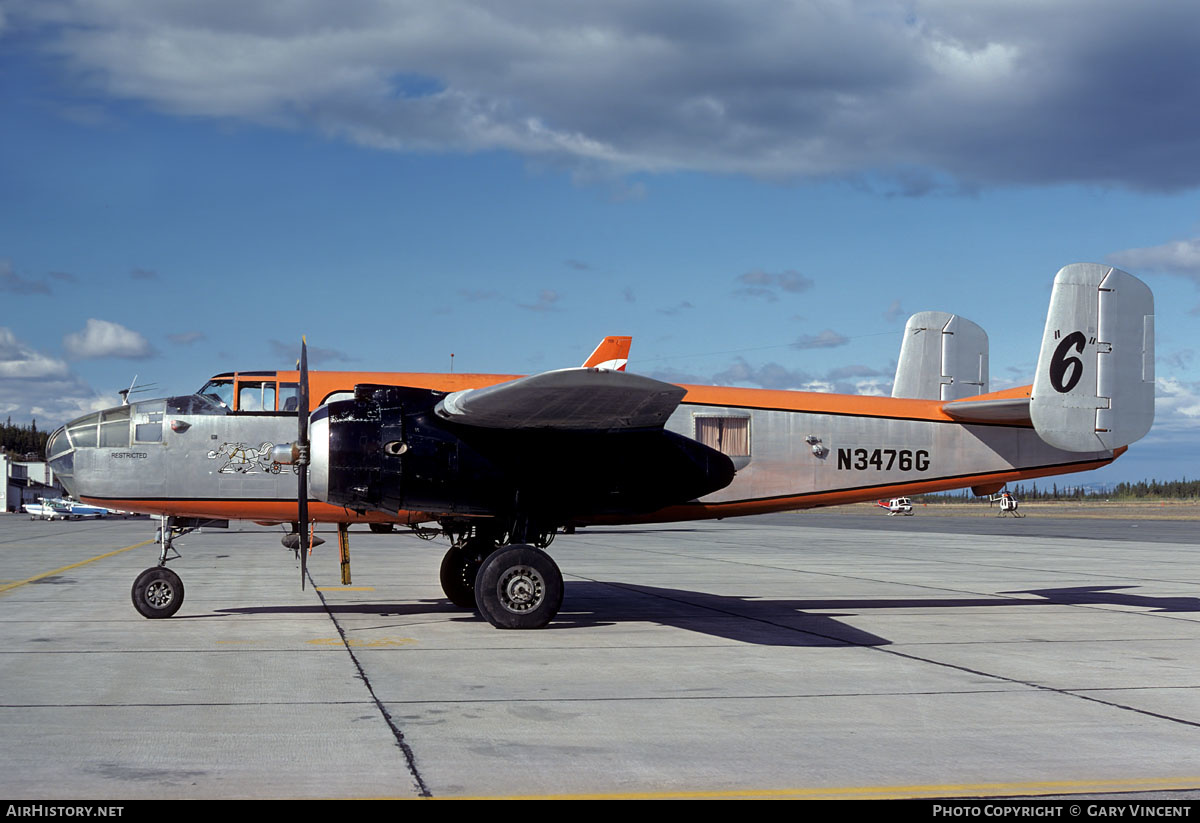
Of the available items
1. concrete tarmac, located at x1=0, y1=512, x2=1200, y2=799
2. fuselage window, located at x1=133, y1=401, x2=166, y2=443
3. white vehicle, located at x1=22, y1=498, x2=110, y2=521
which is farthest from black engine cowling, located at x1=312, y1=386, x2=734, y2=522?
white vehicle, located at x1=22, y1=498, x2=110, y2=521

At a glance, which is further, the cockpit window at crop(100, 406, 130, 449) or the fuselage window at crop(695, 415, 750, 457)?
the fuselage window at crop(695, 415, 750, 457)

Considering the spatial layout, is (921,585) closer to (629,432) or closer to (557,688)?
(629,432)

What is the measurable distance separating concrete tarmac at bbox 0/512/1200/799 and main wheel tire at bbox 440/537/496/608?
33cm

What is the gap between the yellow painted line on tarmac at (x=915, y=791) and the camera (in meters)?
6.40

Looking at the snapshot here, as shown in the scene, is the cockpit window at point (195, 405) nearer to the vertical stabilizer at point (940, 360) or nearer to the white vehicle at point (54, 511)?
the vertical stabilizer at point (940, 360)

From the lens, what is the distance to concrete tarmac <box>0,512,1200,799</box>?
271 inches

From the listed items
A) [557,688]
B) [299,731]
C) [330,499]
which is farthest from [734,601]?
[299,731]

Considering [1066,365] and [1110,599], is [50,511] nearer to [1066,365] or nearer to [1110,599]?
[1110,599]

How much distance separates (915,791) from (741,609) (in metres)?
10.3

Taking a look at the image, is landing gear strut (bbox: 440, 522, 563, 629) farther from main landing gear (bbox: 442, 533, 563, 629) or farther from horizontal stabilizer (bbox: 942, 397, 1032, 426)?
horizontal stabilizer (bbox: 942, 397, 1032, 426)

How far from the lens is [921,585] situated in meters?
21.5

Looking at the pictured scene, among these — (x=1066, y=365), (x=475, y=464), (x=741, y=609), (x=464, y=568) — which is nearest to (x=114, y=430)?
(x=475, y=464)

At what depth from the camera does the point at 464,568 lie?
16297 millimetres
